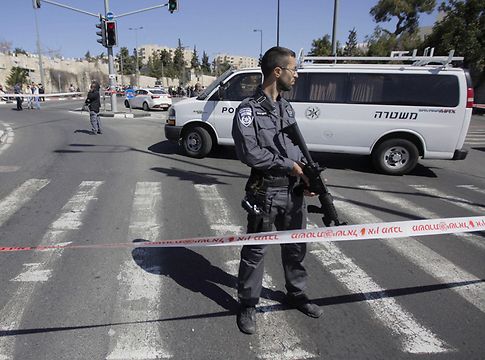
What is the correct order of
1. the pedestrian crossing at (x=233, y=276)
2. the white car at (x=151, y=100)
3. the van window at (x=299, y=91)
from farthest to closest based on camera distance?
the white car at (x=151, y=100) → the van window at (x=299, y=91) → the pedestrian crossing at (x=233, y=276)

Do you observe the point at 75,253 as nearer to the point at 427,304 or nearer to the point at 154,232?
the point at 154,232

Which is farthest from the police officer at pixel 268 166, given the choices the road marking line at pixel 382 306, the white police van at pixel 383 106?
the white police van at pixel 383 106

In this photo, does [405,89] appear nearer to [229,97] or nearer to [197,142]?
[229,97]

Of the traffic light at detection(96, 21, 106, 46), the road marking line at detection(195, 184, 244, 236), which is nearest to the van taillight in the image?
the road marking line at detection(195, 184, 244, 236)

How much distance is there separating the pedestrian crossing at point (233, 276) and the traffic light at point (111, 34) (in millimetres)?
13835

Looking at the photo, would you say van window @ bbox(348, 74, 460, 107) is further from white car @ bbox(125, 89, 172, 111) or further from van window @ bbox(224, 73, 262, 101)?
white car @ bbox(125, 89, 172, 111)

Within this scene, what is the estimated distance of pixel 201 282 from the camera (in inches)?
125

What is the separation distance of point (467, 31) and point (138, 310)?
2991cm

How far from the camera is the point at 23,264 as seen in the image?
3.42 meters

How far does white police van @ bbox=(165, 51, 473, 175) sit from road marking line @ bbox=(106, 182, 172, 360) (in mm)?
4819

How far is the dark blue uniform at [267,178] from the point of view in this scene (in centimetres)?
231

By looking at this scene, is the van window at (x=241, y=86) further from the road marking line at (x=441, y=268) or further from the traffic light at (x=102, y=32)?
the traffic light at (x=102, y=32)

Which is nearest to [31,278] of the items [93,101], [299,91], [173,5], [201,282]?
[201,282]

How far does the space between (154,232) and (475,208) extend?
508cm
